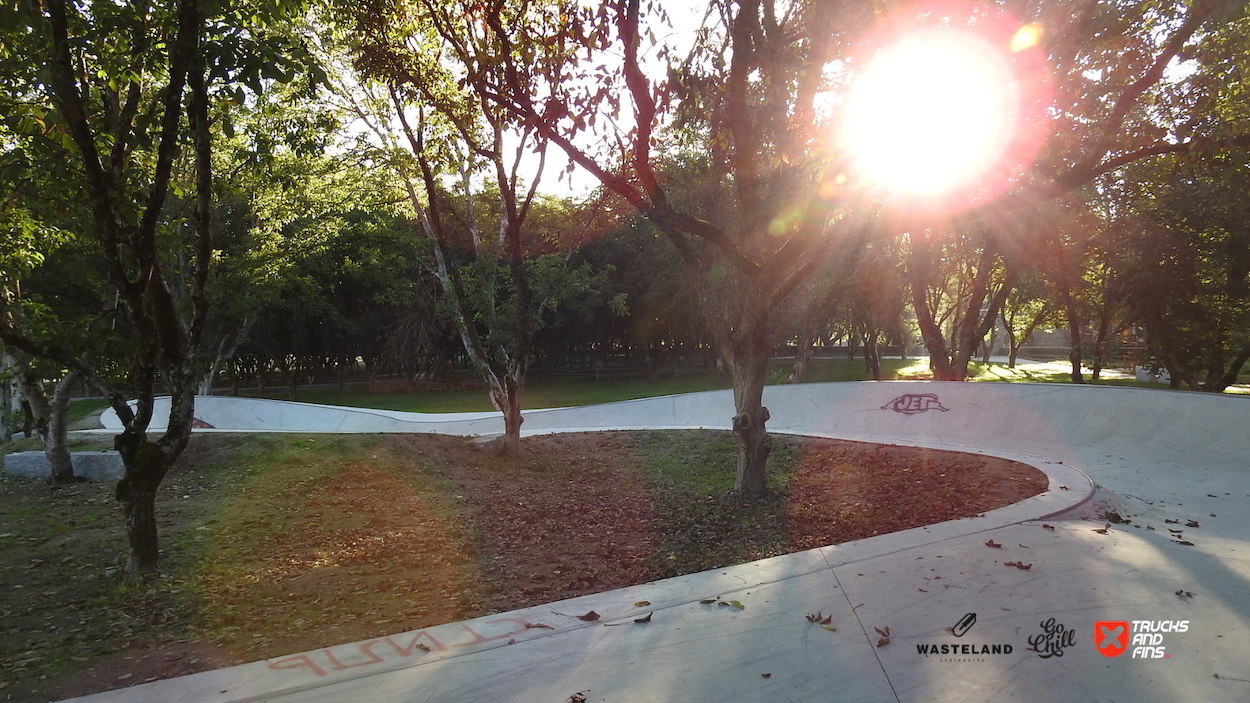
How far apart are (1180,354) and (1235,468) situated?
40.2 feet

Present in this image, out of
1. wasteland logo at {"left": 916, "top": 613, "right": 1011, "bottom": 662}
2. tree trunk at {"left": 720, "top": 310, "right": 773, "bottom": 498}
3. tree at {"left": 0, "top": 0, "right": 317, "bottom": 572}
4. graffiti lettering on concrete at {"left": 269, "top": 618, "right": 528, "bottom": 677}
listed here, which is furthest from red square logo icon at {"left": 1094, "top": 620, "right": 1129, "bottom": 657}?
tree at {"left": 0, "top": 0, "right": 317, "bottom": 572}

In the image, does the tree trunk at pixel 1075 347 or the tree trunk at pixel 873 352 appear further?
the tree trunk at pixel 873 352

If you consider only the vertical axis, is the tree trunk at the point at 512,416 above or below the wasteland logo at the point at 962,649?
above

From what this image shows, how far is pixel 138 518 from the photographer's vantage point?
5141mm

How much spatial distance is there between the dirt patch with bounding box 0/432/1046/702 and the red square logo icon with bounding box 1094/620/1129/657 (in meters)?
2.22

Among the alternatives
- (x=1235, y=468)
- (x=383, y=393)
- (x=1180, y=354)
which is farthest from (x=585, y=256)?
(x=1235, y=468)

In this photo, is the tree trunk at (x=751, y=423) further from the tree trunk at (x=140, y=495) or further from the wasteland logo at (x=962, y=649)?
the tree trunk at (x=140, y=495)

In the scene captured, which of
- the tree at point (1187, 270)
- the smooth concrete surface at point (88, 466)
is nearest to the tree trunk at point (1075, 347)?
the tree at point (1187, 270)

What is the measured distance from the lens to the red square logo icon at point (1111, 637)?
3445 mm

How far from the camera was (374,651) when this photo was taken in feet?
12.1

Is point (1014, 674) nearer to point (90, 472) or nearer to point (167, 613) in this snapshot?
point (167, 613)

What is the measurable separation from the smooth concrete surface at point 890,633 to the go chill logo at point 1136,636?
25 mm

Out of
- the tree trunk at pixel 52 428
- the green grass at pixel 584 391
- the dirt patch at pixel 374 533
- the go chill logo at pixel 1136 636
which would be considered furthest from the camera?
the green grass at pixel 584 391

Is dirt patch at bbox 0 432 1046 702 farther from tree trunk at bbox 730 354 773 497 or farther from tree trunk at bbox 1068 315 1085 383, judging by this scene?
tree trunk at bbox 1068 315 1085 383
